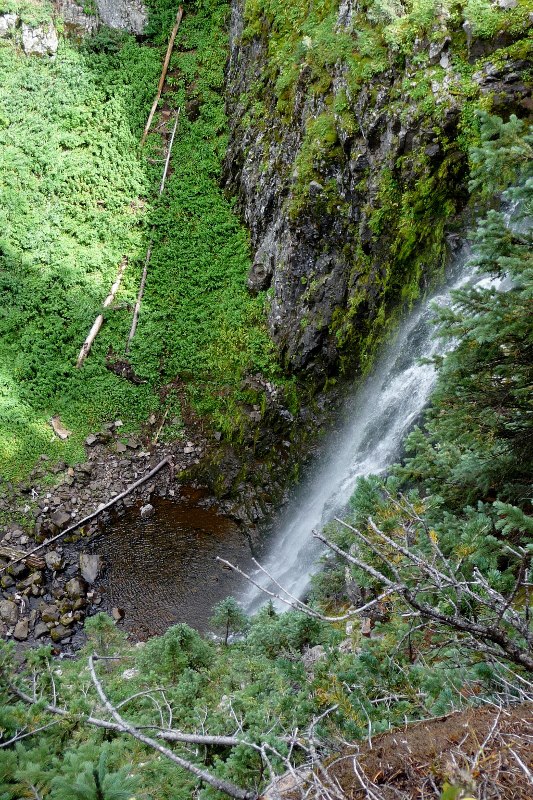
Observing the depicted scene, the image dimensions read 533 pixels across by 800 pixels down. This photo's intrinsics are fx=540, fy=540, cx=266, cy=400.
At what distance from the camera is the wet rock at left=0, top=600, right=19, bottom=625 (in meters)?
9.84

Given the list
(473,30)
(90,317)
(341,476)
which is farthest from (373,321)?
(90,317)

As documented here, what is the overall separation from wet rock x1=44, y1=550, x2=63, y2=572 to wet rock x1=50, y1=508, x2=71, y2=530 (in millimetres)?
609

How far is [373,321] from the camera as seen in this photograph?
34.0 ft

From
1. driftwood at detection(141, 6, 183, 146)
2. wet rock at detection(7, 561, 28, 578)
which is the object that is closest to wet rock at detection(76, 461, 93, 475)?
wet rock at detection(7, 561, 28, 578)

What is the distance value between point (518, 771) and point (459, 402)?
325 centimetres

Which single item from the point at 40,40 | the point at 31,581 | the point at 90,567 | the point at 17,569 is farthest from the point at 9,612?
the point at 40,40

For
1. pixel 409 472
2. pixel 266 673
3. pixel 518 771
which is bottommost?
pixel 266 673

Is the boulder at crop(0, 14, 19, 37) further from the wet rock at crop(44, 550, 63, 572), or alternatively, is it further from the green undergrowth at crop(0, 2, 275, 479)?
the wet rock at crop(44, 550, 63, 572)

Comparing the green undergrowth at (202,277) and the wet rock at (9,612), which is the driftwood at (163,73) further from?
the wet rock at (9,612)

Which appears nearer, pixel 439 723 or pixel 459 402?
pixel 439 723

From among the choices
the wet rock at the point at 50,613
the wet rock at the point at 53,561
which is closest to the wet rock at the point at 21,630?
the wet rock at the point at 50,613

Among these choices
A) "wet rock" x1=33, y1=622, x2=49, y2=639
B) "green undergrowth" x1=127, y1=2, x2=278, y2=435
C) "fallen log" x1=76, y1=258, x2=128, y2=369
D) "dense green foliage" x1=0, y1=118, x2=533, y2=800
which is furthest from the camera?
"fallen log" x1=76, y1=258, x2=128, y2=369

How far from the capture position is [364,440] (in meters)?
10.3

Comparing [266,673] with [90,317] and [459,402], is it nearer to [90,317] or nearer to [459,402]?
[459,402]
